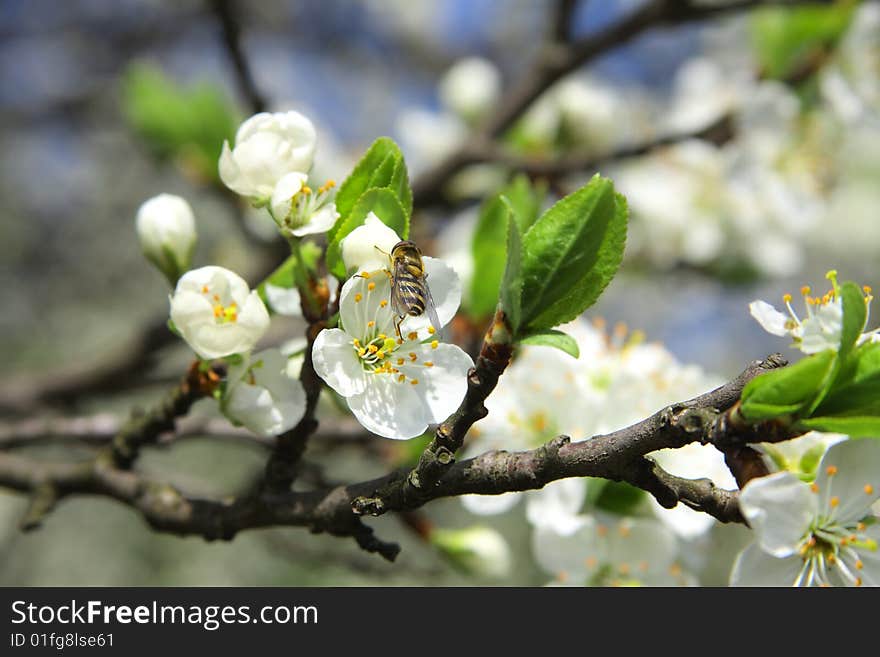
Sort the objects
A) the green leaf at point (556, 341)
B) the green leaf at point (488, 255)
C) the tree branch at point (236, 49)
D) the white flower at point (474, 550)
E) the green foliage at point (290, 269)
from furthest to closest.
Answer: the tree branch at point (236, 49) < the white flower at point (474, 550) < the green leaf at point (488, 255) < the green foliage at point (290, 269) < the green leaf at point (556, 341)

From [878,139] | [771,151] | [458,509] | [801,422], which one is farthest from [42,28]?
[801,422]

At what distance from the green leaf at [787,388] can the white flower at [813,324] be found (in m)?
0.04

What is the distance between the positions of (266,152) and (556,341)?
1.45ft

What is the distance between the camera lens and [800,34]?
2.46 m

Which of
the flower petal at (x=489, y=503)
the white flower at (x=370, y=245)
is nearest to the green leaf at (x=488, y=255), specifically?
the flower petal at (x=489, y=503)

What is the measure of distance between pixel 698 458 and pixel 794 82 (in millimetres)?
1370

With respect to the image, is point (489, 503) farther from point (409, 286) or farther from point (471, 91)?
point (471, 91)

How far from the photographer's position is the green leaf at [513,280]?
97 centimetres

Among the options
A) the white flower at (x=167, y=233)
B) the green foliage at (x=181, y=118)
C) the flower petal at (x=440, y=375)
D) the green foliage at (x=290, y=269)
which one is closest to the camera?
the flower petal at (x=440, y=375)

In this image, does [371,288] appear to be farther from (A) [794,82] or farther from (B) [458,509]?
(B) [458,509]

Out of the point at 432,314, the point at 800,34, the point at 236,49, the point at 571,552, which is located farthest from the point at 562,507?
the point at 800,34

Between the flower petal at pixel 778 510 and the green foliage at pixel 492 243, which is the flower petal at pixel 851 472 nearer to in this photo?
the flower petal at pixel 778 510

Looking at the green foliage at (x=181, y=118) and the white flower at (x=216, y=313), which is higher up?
the green foliage at (x=181, y=118)
